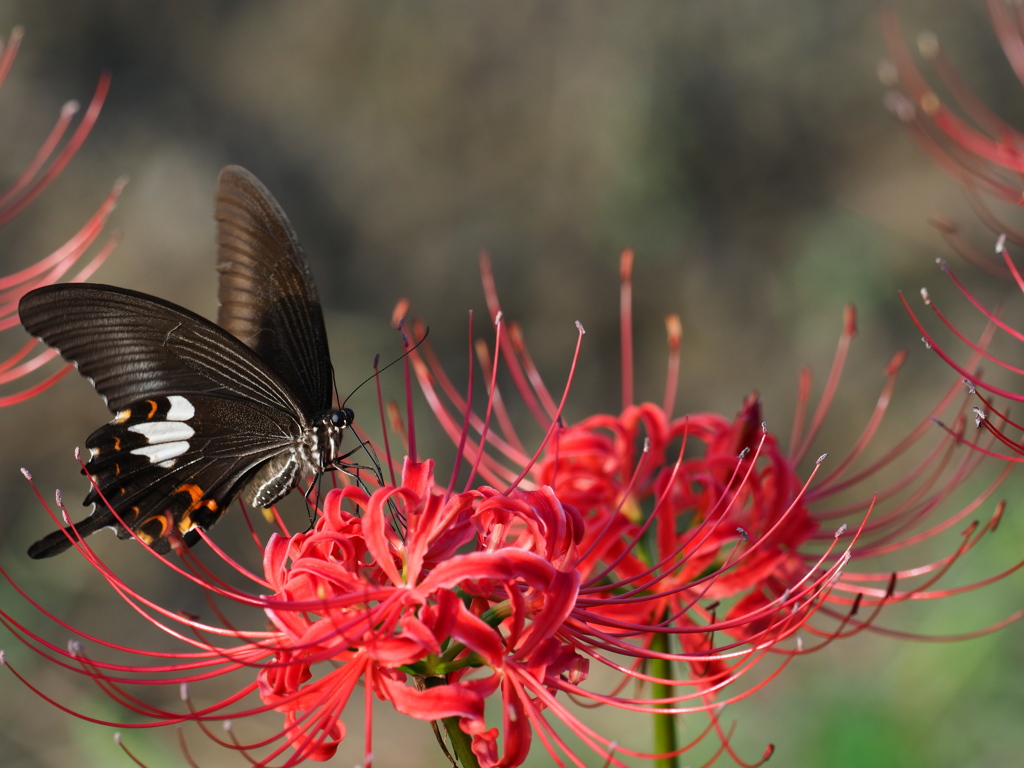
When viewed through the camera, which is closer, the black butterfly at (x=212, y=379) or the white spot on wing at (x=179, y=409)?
the black butterfly at (x=212, y=379)

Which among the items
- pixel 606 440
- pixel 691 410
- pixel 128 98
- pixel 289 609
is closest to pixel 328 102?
pixel 128 98

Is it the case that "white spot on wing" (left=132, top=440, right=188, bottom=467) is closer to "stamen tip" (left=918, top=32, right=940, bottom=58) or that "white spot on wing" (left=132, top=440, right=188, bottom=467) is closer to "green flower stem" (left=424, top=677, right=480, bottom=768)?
"green flower stem" (left=424, top=677, right=480, bottom=768)

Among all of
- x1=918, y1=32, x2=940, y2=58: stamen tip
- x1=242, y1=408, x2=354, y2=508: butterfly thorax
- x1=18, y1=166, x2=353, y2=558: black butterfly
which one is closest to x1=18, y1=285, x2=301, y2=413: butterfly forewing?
x1=18, y1=166, x2=353, y2=558: black butterfly

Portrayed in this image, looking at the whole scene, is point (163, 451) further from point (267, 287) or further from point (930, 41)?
point (930, 41)

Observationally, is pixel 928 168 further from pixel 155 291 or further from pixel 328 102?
pixel 155 291

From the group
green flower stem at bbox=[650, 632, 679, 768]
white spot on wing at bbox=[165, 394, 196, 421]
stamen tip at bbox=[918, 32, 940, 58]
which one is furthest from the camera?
stamen tip at bbox=[918, 32, 940, 58]

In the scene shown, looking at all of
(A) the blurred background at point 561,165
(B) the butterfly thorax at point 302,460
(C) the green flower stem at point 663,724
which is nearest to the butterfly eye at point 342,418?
(B) the butterfly thorax at point 302,460

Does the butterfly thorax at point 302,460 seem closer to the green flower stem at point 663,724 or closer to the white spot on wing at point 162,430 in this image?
the white spot on wing at point 162,430

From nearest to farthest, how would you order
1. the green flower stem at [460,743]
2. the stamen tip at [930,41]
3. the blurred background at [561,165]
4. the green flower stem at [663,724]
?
the green flower stem at [460,743] < the green flower stem at [663,724] < the stamen tip at [930,41] < the blurred background at [561,165]
